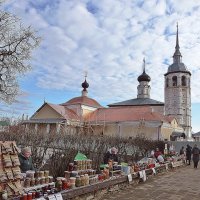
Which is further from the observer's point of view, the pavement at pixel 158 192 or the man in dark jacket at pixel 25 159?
the pavement at pixel 158 192

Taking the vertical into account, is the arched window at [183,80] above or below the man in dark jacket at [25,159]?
above

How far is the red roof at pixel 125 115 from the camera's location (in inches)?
1946

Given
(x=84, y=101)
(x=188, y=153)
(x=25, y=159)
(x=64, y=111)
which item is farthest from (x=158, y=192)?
(x=84, y=101)

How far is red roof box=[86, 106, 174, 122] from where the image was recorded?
162 ft

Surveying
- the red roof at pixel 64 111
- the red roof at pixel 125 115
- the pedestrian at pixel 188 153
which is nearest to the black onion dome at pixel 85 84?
the red roof at pixel 125 115

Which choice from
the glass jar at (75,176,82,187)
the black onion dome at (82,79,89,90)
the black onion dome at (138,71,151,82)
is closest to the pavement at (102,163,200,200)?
the glass jar at (75,176,82,187)

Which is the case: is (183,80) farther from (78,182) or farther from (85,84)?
(78,182)

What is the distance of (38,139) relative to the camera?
19188 millimetres

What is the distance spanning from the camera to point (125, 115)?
170 feet

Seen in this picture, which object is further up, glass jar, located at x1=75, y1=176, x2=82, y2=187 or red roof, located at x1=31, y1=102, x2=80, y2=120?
red roof, located at x1=31, y1=102, x2=80, y2=120

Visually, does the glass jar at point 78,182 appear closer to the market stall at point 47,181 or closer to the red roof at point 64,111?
the market stall at point 47,181

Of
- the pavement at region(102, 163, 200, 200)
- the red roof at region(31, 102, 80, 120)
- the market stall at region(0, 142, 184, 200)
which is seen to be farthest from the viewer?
the red roof at region(31, 102, 80, 120)

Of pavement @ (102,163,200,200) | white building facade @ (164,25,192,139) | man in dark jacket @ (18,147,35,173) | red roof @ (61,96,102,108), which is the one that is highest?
white building facade @ (164,25,192,139)

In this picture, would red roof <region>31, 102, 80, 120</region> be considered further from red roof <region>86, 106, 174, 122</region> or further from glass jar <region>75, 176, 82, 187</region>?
glass jar <region>75, 176, 82, 187</region>
